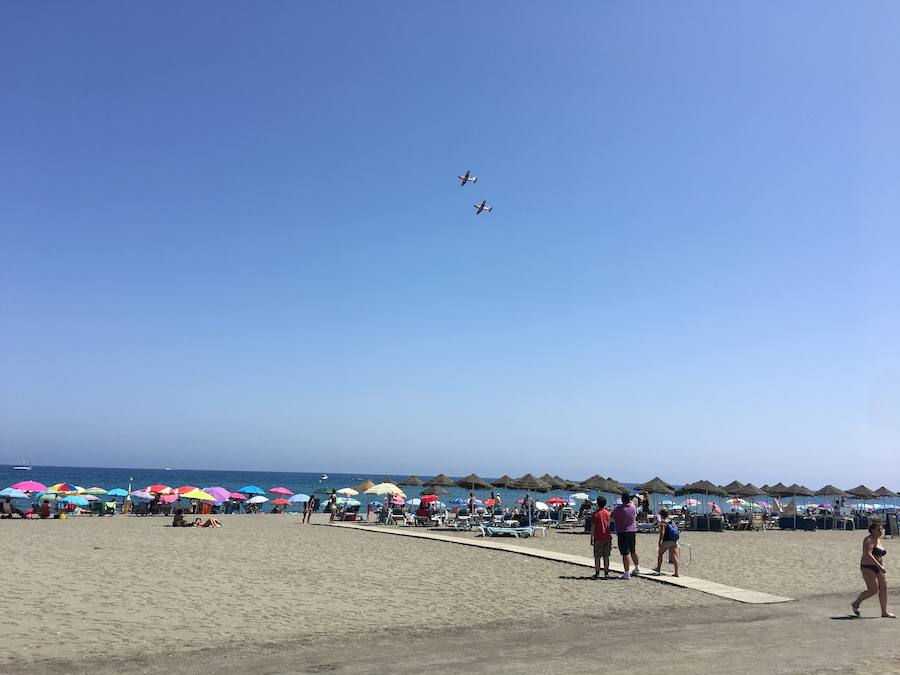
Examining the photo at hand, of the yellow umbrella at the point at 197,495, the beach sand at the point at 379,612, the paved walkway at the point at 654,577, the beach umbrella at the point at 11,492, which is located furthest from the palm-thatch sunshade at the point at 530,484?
the beach umbrella at the point at 11,492

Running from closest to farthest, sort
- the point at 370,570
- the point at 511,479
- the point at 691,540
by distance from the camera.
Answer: the point at 370,570, the point at 691,540, the point at 511,479

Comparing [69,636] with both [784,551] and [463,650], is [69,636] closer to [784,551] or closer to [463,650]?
[463,650]

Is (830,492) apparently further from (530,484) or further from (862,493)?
(530,484)

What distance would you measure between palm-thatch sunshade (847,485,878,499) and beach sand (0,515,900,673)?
25.6 meters

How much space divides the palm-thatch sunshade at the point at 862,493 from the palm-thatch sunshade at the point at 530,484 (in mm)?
20957

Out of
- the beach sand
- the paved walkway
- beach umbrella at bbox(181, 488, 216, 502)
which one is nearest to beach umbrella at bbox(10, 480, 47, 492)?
beach umbrella at bbox(181, 488, 216, 502)

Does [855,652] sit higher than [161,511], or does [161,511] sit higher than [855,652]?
[855,652]

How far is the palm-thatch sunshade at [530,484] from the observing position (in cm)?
3281

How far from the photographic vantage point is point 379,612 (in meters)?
10.7

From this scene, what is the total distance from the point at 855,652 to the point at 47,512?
1323 inches

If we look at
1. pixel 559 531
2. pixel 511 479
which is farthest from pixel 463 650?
pixel 511 479

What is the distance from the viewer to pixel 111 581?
12781 millimetres

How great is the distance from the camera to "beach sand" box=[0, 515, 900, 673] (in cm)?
782

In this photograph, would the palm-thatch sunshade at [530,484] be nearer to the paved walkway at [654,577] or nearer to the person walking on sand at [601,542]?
the paved walkway at [654,577]
